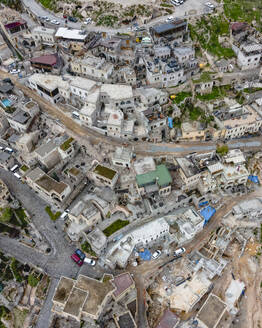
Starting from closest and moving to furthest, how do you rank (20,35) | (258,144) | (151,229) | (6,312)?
(6,312) < (151,229) < (258,144) < (20,35)

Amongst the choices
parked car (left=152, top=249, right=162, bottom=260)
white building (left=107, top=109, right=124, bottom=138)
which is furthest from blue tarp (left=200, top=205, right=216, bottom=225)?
white building (left=107, top=109, right=124, bottom=138)

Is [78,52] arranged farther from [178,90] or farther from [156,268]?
[156,268]

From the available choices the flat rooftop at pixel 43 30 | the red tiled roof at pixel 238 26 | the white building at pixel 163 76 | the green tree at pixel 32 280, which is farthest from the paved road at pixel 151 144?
the red tiled roof at pixel 238 26

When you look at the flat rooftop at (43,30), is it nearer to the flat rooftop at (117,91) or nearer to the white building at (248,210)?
the flat rooftop at (117,91)

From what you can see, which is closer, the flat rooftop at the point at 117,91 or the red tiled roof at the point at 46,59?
the flat rooftop at the point at 117,91

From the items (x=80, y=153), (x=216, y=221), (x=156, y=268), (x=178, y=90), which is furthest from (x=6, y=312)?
(x=178, y=90)

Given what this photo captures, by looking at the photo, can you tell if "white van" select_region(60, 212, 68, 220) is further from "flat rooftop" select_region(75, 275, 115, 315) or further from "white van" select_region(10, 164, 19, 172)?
"white van" select_region(10, 164, 19, 172)
